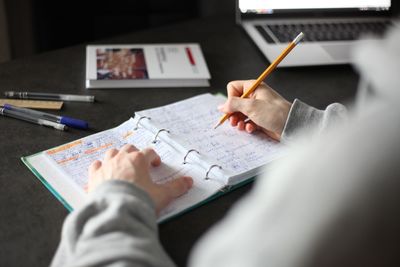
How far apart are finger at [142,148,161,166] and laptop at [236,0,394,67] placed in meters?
0.53

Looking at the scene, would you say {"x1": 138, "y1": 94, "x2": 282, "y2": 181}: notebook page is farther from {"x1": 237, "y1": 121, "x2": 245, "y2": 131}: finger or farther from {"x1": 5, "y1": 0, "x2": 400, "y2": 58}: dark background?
{"x1": 5, "y1": 0, "x2": 400, "y2": 58}: dark background

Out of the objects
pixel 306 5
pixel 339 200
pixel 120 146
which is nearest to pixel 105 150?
pixel 120 146

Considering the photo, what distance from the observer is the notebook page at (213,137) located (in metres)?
0.80

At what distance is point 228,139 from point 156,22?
995mm

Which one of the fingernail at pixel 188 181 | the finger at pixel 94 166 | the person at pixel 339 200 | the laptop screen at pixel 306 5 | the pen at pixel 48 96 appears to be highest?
the laptop screen at pixel 306 5

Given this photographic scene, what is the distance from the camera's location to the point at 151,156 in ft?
2.49

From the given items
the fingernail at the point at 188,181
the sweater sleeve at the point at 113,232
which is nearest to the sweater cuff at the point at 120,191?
the sweater sleeve at the point at 113,232

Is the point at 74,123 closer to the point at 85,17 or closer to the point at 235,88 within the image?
the point at 235,88

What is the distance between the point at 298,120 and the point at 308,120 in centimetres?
2

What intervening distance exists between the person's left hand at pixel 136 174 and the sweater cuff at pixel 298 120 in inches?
8.2

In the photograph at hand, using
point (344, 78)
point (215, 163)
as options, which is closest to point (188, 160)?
point (215, 163)

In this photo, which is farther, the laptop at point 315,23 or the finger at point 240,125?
the laptop at point 315,23

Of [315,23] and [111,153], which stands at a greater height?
[315,23]

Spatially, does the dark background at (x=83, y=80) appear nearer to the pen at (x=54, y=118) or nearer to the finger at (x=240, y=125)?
the pen at (x=54, y=118)
